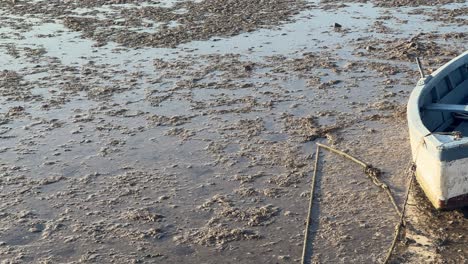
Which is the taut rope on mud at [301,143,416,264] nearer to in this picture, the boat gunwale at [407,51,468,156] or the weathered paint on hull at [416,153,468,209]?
the weathered paint on hull at [416,153,468,209]

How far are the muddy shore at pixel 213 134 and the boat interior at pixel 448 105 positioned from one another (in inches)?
23.4

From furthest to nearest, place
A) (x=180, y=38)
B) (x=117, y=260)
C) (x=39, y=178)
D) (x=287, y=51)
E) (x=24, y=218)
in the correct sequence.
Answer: (x=180, y=38)
(x=287, y=51)
(x=39, y=178)
(x=24, y=218)
(x=117, y=260)

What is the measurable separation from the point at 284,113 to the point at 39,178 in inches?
Result: 147

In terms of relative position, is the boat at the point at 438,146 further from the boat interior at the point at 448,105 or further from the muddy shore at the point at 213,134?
the muddy shore at the point at 213,134

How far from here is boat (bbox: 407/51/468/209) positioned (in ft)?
20.8

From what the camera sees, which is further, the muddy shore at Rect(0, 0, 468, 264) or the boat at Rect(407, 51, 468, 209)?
the muddy shore at Rect(0, 0, 468, 264)

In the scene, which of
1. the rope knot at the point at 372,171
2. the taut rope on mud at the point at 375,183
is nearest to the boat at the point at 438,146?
the taut rope on mud at the point at 375,183

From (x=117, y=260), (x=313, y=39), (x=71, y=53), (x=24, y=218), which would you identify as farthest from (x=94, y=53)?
(x=117, y=260)

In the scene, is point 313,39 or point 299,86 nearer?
point 299,86

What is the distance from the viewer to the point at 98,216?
722 centimetres

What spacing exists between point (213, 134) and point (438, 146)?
3.70m

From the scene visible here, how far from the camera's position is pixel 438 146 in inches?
249

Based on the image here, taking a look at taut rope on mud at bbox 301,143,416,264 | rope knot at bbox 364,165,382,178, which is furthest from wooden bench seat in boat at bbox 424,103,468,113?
rope knot at bbox 364,165,382,178

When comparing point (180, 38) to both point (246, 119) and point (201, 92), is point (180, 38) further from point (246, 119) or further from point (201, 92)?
point (246, 119)
